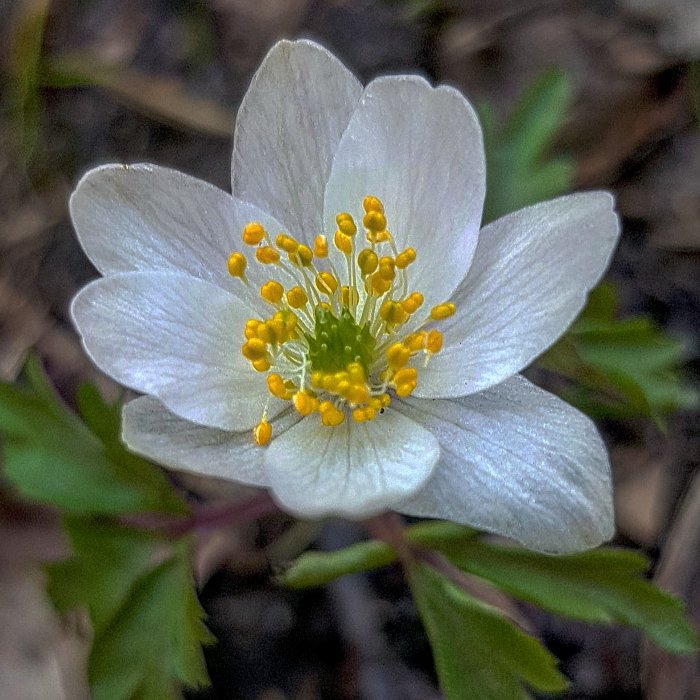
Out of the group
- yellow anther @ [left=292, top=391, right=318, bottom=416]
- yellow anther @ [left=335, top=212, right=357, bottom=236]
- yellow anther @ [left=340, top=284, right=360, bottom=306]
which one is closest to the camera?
yellow anther @ [left=292, top=391, right=318, bottom=416]

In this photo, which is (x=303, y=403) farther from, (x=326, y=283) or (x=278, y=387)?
(x=326, y=283)

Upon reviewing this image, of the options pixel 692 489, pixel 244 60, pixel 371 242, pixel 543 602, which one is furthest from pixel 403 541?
pixel 244 60

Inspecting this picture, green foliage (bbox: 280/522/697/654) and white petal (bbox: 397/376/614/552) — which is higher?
A: white petal (bbox: 397/376/614/552)

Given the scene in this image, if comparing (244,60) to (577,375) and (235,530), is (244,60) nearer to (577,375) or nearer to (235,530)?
(235,530)

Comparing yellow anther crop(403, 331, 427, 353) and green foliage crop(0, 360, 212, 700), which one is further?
green foliage crop(0, 360, 212, 700)

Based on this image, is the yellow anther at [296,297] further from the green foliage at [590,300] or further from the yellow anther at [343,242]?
the green foliage at [590,300]


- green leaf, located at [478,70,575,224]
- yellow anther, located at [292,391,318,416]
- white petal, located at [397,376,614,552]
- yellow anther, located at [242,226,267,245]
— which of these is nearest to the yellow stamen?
yellow anther, located at [242,226,267,245]

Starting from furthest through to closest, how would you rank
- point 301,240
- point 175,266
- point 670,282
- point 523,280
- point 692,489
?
1. point 670,282
2. point 692,489
3. point 301,240
4. point 175,266
5. point 523,280

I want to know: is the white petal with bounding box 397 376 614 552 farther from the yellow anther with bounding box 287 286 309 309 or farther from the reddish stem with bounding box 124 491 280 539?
the reddish stem with bounding box 124 491 280 539
